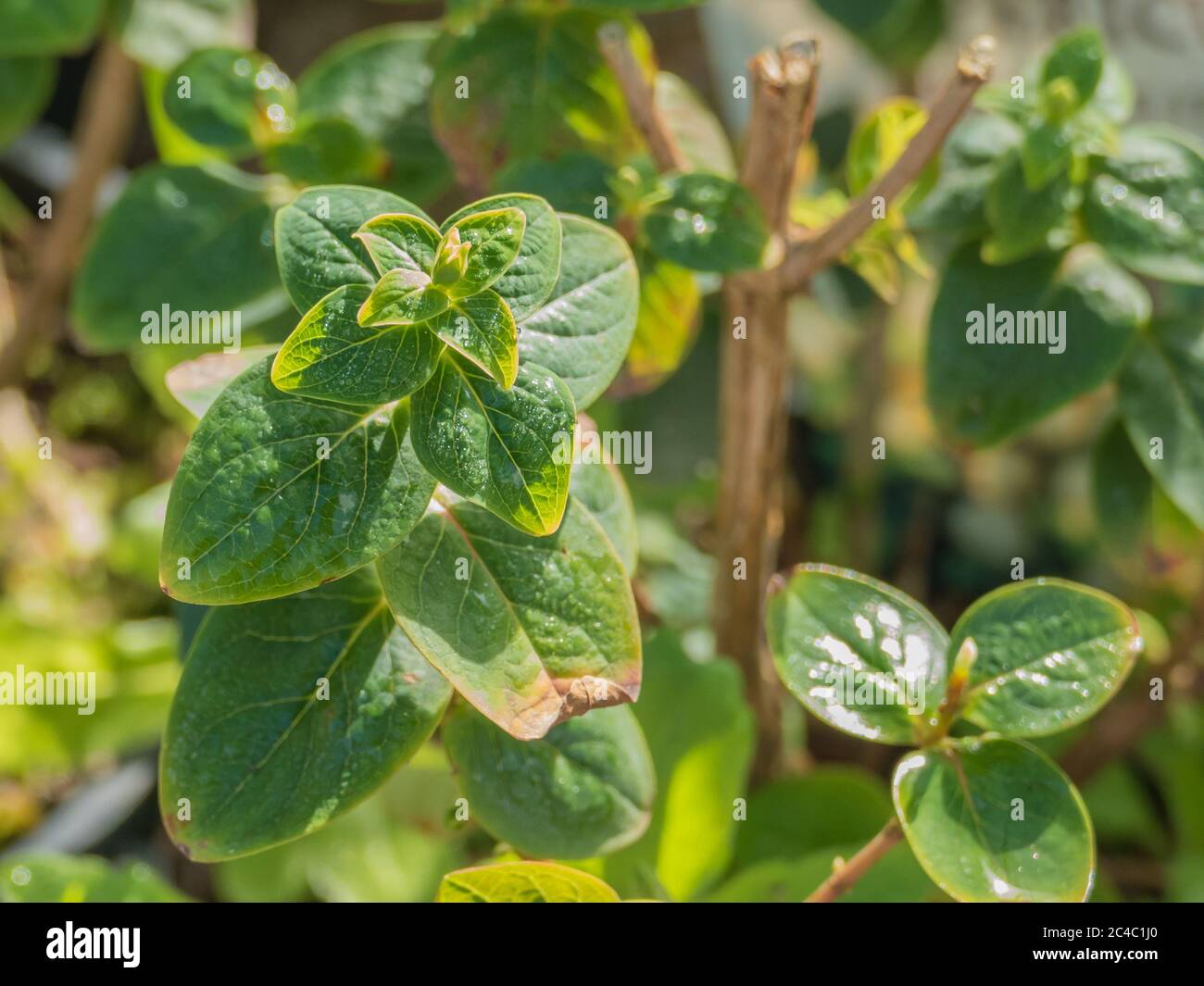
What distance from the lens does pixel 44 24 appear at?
843 millimetres

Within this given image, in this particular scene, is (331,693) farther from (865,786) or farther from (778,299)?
(865,786)

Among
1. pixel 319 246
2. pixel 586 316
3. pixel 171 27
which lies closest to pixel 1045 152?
pixel 586 316

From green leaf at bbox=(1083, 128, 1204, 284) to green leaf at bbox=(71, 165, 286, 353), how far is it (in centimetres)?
52

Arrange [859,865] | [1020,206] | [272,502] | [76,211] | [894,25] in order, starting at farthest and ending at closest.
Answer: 1. [76,211]
2. [894,25]
3. [1020,206]
4. [859,865]
5. [272,502]

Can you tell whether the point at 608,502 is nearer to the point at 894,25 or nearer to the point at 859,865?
the point at 859,865

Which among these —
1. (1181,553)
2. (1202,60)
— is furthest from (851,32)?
(1181,553)

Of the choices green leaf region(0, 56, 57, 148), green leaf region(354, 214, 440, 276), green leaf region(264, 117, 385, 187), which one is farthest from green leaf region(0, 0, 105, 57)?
green leaf region(354, 214, 440, 276)

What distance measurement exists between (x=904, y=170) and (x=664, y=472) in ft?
1.41

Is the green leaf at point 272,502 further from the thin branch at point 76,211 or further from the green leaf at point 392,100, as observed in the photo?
the thin branch at point 76,211

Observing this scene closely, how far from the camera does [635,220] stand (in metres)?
0.65

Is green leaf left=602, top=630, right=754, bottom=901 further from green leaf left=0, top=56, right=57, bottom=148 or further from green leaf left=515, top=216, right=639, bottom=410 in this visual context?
green leaf left=0, top=56, right=57, bottom=148

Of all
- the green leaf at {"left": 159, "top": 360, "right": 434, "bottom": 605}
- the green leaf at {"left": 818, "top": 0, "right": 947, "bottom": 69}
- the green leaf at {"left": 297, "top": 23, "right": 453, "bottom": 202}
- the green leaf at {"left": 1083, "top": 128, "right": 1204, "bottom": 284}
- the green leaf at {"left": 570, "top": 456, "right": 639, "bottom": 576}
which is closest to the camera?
the green leaf at {"left": 159, "top": 360, "right": 434, "bottom": 605}

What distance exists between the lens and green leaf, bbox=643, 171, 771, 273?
0.59 meters

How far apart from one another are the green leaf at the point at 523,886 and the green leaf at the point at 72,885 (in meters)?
0.24
